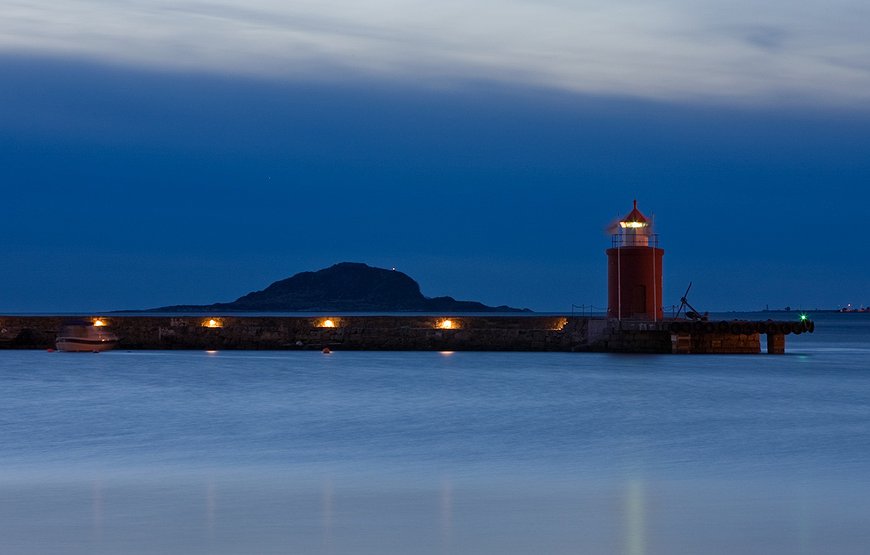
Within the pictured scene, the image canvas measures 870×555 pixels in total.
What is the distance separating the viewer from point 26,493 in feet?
32.6

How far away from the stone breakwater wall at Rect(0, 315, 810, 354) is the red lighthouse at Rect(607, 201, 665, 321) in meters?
0.59

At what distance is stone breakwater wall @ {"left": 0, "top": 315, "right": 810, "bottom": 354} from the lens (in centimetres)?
2988

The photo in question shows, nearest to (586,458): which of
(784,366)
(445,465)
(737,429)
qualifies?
(445,465)

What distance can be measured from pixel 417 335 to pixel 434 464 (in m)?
20.2

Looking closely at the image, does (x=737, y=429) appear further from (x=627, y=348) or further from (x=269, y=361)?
(x=269, y=361)

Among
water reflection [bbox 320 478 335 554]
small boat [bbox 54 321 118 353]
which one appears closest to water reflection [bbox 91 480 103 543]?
water reflection [bbox 320 478 335 554]

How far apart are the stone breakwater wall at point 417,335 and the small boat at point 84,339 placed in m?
0.39

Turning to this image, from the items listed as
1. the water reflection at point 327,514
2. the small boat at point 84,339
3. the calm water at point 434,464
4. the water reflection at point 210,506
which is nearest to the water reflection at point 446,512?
the calm water at point 434,464

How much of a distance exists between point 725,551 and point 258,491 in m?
4.29

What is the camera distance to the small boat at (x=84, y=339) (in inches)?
1320

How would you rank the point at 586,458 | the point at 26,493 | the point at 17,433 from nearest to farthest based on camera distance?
the point at 26,493 → the point at 586,458 → the point at 17,433

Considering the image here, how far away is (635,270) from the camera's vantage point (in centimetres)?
2859

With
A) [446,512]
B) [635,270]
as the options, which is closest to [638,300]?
[635,270]

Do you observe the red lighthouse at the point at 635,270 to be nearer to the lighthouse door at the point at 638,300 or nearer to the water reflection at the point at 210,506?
the lighthouse door at the point at 638,300
